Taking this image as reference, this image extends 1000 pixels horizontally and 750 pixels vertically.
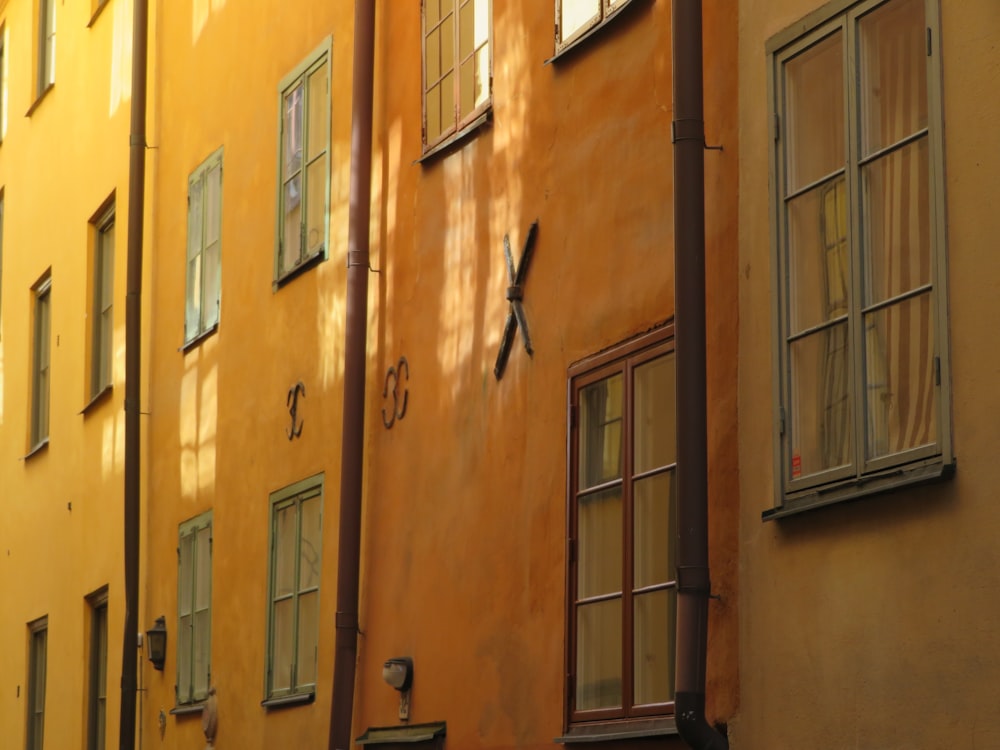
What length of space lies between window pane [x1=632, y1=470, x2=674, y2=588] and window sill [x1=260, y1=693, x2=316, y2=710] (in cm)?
394

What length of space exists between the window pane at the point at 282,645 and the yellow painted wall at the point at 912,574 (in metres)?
5.46

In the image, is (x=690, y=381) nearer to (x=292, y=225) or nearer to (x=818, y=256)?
(x=818, y=256)

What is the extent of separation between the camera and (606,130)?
9133 millimetres

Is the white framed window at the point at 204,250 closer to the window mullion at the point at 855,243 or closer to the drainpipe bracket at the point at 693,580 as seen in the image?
the drainpipe bracket at the point at 693,580

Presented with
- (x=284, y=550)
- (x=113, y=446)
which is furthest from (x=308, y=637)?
(x=113, y=446)

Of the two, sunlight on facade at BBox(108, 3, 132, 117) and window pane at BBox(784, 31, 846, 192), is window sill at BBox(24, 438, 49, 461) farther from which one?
window pane at BBox(784, 31, 846, 192)

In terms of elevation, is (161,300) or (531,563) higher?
(161,300)

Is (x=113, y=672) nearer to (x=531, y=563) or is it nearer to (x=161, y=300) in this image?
(x=161, y=300)

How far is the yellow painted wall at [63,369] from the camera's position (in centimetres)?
1691

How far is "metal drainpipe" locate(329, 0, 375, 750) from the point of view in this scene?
37.0 feet

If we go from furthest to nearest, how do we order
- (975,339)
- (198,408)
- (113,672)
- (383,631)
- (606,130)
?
(113,672) → (198,408) → (383,631) → (606,130) → (975,339)

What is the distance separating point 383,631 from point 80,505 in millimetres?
6957

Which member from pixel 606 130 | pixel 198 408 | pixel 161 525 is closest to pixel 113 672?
pixel 161 525

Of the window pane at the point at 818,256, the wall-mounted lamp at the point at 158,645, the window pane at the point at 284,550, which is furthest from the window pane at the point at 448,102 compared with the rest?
the wall-mounted lamp at the point at 158,645
